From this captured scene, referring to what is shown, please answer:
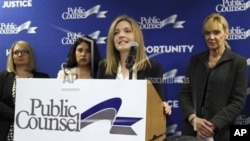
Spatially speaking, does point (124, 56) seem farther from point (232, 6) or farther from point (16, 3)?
point (16, 3)

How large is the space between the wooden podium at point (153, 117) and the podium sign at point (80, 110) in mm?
29

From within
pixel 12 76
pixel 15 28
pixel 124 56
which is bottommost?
pixel 12 76

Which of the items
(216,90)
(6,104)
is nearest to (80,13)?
(6,104)

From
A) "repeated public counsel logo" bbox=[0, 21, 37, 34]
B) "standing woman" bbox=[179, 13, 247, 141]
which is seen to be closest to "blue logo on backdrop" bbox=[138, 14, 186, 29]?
"standing woman" bbox=[179, 13, 247, 141]

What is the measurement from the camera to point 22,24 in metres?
3.88

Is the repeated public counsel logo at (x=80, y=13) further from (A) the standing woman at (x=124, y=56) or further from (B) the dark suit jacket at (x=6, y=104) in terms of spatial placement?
(A) the standing woman at (x=124, y=56)

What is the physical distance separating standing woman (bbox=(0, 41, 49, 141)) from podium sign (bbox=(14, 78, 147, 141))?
1506 mm

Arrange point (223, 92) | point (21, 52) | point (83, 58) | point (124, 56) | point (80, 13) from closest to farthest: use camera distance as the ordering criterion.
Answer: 1. point (124, 56)
2. point (223, 92)
3. point (83, 58)
4. point (21, 52)
5. point (80, 13)

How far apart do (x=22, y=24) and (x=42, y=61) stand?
0.44m

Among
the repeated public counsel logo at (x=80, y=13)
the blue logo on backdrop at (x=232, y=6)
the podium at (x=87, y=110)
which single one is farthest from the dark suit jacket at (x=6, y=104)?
the blue logo on backdrop at (x=232, y=6)

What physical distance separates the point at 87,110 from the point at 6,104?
1.80m

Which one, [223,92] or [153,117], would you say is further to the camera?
[223,92]

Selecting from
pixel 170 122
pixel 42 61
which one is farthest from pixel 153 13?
pixel 42 61

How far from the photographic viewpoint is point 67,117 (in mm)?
1562
